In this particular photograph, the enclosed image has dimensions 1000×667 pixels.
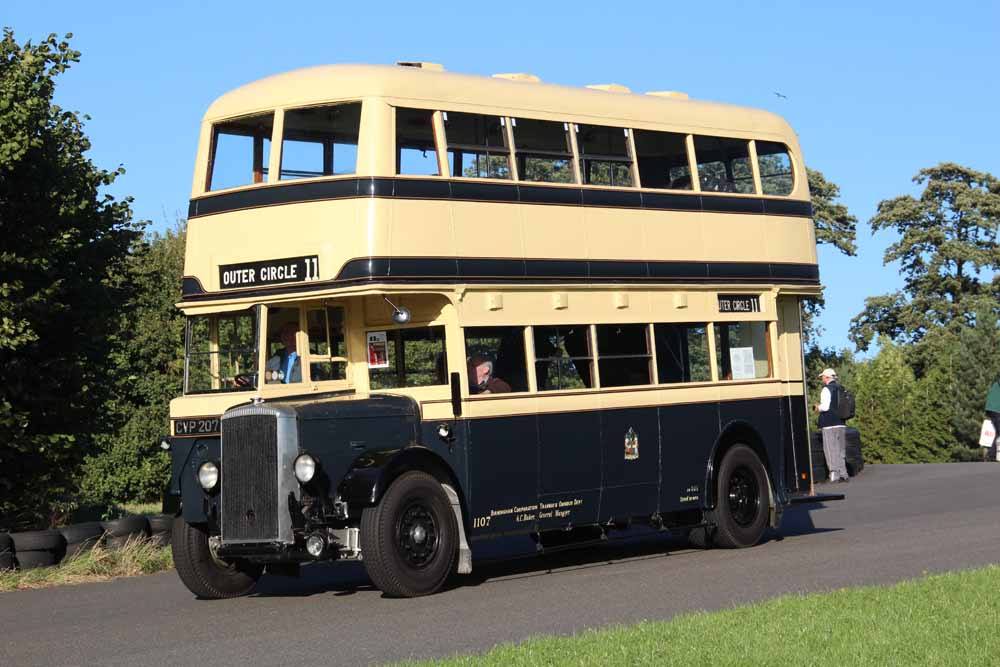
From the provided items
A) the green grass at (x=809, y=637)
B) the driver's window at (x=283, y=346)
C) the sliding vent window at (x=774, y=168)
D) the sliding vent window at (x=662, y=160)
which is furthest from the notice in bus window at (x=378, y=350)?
the sliding vent window at (x=774, y=168)

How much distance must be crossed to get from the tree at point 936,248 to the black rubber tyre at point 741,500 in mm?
55159

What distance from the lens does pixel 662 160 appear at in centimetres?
1716

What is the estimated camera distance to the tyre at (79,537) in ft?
55.2

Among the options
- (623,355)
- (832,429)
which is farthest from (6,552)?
(832,429)

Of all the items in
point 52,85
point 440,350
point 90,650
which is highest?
point 52,85

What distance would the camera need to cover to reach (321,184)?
14117 millimetres

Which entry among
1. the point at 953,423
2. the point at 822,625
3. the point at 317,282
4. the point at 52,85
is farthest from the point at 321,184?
the point at 953,423

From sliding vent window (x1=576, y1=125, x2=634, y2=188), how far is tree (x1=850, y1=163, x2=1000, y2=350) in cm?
5669

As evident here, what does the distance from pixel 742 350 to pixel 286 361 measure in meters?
5.79

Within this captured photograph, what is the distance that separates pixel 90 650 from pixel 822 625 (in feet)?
16.1

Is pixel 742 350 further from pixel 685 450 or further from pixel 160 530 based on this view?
pixel 160 530

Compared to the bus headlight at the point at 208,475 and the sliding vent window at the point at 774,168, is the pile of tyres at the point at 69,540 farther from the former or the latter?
the sliding vent window at the point at 774,168

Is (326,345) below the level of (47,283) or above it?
below

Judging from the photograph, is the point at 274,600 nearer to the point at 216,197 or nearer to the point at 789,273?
the point at 216,197
